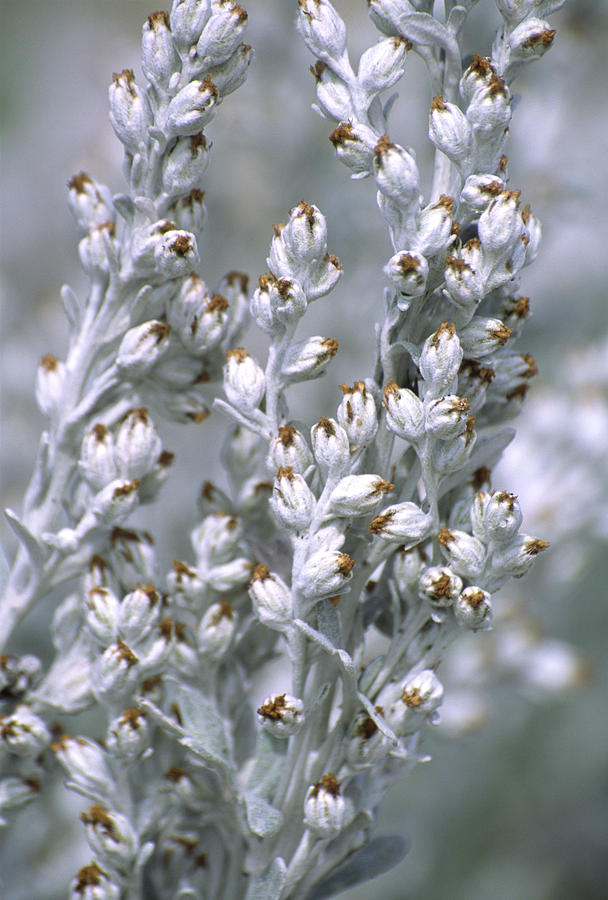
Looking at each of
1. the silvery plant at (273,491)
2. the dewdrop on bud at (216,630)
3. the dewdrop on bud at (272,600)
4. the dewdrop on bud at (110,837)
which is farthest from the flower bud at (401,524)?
the dewdrop on bud at (110,837)

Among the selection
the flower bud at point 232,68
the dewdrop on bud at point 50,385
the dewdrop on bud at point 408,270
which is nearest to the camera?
the dewdrop on bud at point 408,270

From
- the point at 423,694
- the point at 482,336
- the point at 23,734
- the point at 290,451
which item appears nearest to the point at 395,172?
the point at 482,336

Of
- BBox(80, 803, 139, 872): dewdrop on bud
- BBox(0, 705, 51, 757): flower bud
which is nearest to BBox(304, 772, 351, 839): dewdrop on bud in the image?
BBox(80, 803, 139, 872): dewdrop on bud

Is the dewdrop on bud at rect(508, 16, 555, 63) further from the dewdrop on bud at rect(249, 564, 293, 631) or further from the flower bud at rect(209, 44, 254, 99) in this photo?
the dewdrop on bud at rect(249, 564, 293, 631)

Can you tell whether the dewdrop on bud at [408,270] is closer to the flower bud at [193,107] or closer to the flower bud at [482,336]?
the flower bud at [482,336]

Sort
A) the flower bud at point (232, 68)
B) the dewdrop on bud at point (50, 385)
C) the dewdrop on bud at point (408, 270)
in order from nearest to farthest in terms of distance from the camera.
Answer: the dewdrop on bud at point (408, 270), the flower bud at point (232, 68), the dewdrop on bud at point (50, 385)

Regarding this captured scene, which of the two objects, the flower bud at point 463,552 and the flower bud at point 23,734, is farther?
the flower bud at point 23,734

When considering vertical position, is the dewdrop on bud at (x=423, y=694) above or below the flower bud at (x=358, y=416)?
below

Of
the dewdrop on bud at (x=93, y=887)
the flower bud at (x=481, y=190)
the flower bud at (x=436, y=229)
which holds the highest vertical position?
the flower bud at (x=481, y=190)
